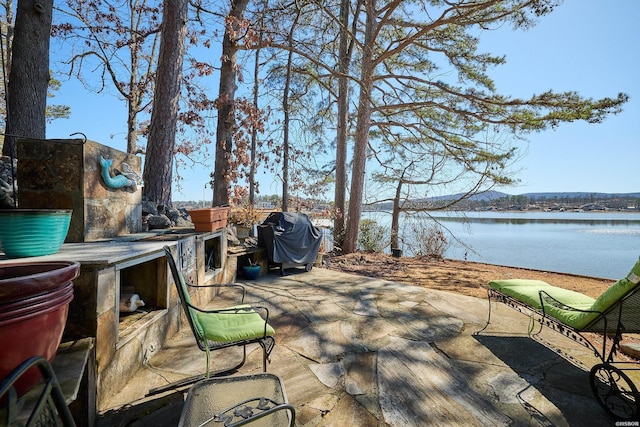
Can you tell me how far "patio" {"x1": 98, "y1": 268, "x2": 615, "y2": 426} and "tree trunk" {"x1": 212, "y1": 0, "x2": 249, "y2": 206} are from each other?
9.35ft

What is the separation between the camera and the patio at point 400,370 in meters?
1.79

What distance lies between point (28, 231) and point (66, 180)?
773 millimetres

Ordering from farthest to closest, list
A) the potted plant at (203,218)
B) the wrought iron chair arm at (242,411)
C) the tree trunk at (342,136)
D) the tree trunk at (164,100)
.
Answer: the tree trunk at (342,136) < the tree trunk at (164,100) < the potted plant at (203,218) < the wrought iron chair arm at (242,411)

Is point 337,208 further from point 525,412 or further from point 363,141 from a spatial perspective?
point 525,412

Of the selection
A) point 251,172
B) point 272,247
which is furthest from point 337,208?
point 272,247

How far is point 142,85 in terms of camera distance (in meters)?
8.41

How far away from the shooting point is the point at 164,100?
184 inches

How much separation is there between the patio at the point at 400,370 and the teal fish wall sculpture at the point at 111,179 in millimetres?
1471

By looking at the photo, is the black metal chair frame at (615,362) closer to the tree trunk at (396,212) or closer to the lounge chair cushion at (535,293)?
the lounge chair cushion at (535,293)

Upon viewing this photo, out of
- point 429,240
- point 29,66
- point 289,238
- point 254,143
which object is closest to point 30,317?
point 289,238

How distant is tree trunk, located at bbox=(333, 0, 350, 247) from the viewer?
8.59 m

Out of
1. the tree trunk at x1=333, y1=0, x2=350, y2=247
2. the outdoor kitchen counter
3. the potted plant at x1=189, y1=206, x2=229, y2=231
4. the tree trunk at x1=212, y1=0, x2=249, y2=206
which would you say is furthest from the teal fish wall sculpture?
the tree trunk at x1=333, y1=0, x2=350, y2=247

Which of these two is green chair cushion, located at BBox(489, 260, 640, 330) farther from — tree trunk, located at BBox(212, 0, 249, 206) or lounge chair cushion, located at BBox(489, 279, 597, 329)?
tree trunk, located at BBox(212, 0, 249, 206)

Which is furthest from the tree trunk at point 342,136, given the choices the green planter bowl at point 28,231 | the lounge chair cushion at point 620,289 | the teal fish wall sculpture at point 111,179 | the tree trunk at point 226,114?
the green planter bowl at point 28,231
